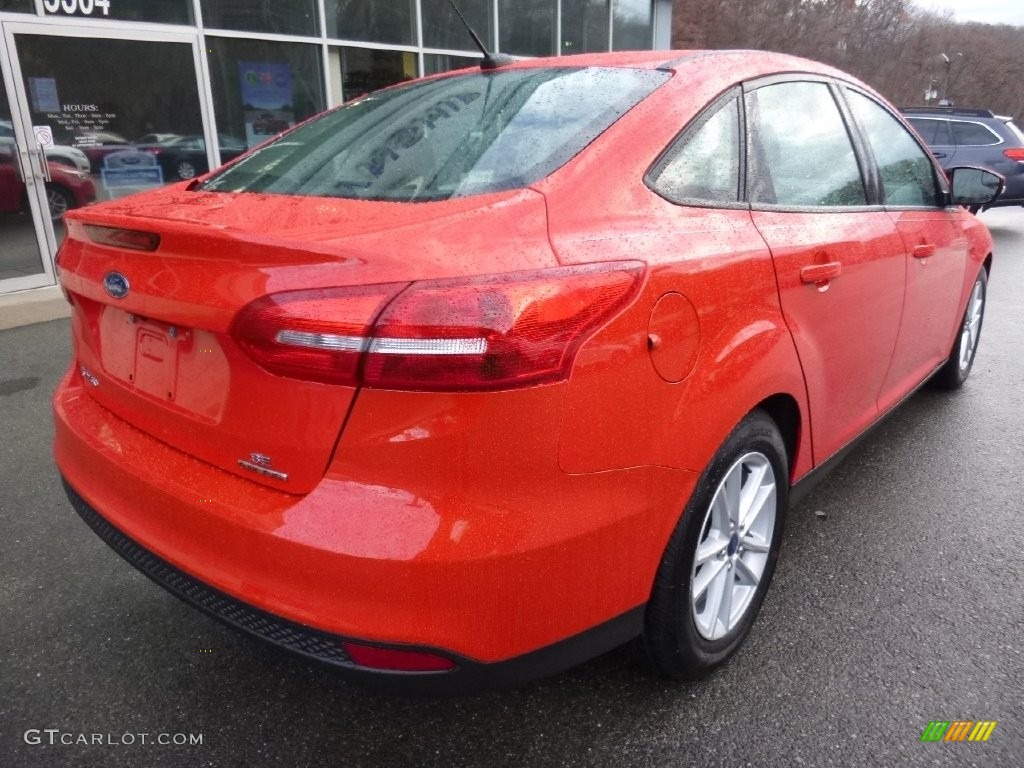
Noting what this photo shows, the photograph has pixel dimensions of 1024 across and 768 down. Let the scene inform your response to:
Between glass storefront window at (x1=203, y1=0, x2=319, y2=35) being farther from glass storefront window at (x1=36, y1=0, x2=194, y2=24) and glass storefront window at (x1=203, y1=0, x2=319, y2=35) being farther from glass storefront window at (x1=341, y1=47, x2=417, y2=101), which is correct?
glass storefront window at (x1=341, y1=47, x2=417, y2=101)

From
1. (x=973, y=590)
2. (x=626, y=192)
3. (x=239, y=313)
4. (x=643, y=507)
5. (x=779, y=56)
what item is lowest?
(x=973, y=590)

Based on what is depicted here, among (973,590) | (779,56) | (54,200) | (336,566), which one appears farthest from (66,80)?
(973,590)

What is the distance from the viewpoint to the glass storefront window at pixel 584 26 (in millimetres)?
12343

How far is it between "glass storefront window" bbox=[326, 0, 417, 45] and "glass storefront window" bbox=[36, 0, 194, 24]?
1836mm

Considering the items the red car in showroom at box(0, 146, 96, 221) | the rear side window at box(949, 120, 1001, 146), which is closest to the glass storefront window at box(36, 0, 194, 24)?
the red car in showroom at box(0, 146, 96, 221)

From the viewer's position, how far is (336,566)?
1.43m

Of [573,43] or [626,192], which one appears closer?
[626,192]

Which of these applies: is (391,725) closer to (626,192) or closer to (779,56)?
(626,192)

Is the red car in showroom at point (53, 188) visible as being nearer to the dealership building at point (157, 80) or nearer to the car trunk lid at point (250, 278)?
the dealership building at point (157, 80)

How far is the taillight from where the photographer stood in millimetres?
1362

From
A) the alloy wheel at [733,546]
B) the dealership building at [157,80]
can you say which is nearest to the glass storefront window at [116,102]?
the dealership building at [157,80]

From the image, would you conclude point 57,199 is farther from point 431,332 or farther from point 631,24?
point 631,24

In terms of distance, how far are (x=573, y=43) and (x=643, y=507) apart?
12285 mm

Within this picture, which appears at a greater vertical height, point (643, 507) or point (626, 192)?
point (626, 192)
